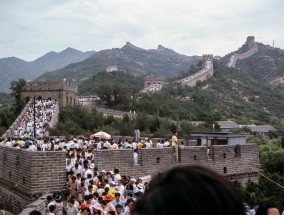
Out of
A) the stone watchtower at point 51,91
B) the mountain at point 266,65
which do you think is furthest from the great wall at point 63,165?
the mountain at point 266,65

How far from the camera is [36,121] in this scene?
3175 centimetres

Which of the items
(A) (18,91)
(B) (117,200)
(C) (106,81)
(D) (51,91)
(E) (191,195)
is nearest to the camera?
(E) (191,195)

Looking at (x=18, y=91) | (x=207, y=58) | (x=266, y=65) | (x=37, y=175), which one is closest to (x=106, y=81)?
(x=207, y=58)

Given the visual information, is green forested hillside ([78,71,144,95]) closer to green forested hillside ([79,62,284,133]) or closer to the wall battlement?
green forested hillside ([79,62,284,133])

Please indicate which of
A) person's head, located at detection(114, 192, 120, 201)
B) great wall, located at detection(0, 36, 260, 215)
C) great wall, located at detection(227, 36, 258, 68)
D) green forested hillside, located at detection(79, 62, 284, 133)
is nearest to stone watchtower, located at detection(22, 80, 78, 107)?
green forested hillside, located at detection(79, 62, 284, 133)

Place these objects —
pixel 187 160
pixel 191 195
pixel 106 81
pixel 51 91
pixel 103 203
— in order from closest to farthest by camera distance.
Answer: pixel 191 195
pixel 103 203
pixel 187 160
pixel 51 91
pixel 106 81

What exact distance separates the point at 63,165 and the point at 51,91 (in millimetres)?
39976

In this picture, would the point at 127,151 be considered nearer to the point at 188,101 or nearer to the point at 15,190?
the point at 15,190

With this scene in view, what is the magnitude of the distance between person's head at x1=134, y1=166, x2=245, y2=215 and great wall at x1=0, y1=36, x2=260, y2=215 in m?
8.51

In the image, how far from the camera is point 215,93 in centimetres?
9019

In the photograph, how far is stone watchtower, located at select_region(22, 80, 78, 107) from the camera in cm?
5241

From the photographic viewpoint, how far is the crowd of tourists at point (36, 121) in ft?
88.9

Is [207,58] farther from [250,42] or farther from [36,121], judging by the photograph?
[36,121]

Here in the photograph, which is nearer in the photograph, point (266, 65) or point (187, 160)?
point (187, 160)
